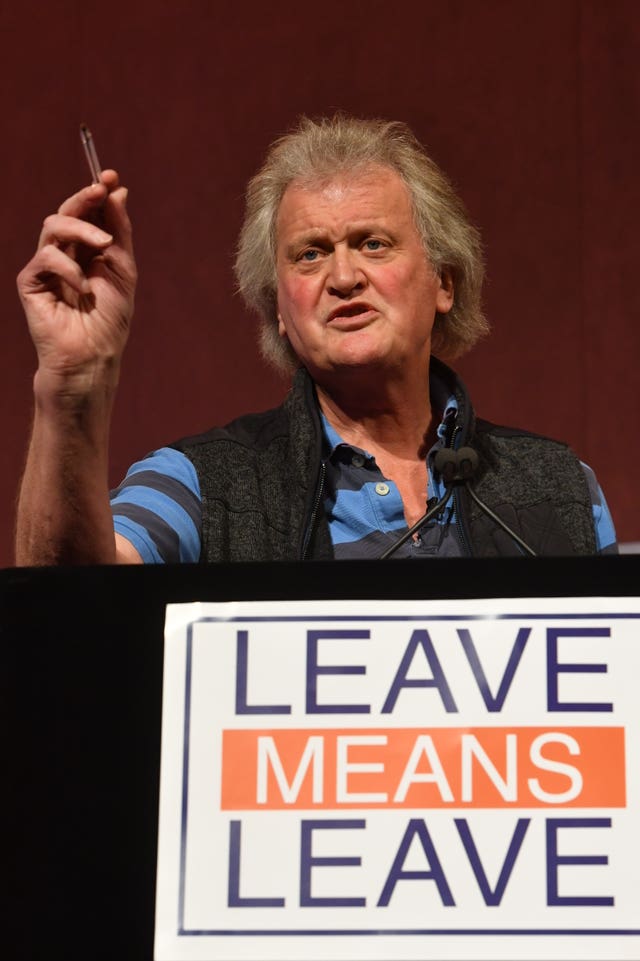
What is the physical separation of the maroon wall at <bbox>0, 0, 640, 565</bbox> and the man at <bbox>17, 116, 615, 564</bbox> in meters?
0.84

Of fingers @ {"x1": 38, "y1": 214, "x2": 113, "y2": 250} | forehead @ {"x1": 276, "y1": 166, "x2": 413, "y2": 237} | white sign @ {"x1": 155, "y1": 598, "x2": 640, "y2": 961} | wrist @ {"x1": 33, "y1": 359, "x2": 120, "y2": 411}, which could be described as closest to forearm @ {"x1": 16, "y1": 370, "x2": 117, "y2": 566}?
wrist @ {"x1": 33, "y1": 359, "x2": 120, "y2": 411}

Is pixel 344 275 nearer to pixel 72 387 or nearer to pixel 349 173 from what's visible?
pixel 349 173

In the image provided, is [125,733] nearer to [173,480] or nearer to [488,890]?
[488,890]

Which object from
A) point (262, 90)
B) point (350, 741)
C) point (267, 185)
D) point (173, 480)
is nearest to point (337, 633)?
point (350, 741)

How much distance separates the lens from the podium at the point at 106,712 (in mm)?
935

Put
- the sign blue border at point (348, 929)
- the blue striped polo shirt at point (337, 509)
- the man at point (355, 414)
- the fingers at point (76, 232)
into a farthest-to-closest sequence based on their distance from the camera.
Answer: the man at point (355, 414), the blue striped polo shirt at point (337, 509), the fingers at point (76, 232), the sign blue border at point (348, 929)

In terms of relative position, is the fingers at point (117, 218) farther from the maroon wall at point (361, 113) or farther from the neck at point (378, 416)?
the maroon wall at point (361, 113)

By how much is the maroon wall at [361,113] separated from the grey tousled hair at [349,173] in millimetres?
830

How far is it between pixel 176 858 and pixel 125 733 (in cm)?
10

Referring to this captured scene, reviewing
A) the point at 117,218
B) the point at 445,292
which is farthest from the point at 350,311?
the point at 117,218

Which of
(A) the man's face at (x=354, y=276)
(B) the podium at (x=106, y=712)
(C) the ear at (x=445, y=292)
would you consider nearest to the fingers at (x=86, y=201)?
(B) the podium at (x=106, y=712)

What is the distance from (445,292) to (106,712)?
1.13m

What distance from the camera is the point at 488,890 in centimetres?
89

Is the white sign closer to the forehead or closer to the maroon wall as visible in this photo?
the forehead
